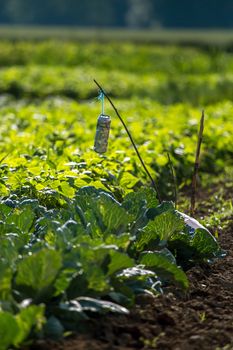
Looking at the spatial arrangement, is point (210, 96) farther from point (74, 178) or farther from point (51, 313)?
point (51, 313)

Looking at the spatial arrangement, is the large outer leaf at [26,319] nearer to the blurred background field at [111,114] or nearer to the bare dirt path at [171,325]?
the bare dirt path at [171,325]

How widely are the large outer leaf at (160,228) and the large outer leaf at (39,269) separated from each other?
117cm

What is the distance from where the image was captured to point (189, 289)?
18.4 feet

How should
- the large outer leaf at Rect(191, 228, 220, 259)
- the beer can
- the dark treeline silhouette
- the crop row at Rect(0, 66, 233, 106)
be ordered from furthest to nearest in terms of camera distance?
the dark treeline silhouette < the crop row at Rect(0, 66, 233, 106) < the beer can < the large outer leaf at Rect(191, 228, 220, 259)

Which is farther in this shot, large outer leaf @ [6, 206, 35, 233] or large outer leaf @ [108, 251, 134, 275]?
large outer leaf @ [6, 206, 35, 233]

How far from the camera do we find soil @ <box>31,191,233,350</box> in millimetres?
4523

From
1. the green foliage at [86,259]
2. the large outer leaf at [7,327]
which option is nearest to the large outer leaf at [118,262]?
the green foliage at [86,259]

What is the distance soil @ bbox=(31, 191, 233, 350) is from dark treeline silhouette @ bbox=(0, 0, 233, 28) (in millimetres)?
104695

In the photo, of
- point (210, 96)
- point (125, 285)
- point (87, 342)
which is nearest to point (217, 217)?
point (125, 285)

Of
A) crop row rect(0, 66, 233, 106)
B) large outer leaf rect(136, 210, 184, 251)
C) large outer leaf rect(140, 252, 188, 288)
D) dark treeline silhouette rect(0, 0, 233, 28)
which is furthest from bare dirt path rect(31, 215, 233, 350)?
dark treeline silhouette rect(0, 0, 233, 28)

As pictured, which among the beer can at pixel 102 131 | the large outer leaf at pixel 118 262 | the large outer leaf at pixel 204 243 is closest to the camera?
the large outer leaf at pixel 118 262

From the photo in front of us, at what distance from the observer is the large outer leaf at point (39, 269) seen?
4418 mm

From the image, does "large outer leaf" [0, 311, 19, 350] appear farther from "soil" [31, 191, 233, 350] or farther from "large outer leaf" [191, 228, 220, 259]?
"large outer leaf" [191, 228, 220, 259]

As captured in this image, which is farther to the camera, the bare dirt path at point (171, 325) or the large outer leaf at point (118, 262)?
the large outer leaf at point (118, 262)
